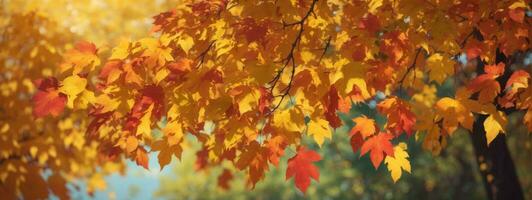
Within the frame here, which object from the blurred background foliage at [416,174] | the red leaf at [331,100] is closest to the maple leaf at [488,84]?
the red leaf at [331,100]

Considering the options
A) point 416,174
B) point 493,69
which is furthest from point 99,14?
point 416,174

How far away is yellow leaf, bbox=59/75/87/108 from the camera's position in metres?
3.44

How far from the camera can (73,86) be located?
137 inches

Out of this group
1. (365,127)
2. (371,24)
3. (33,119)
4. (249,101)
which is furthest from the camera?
(33,119)

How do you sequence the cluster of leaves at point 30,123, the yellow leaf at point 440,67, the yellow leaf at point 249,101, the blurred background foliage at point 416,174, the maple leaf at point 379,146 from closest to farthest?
the yellow leaf at point 249,101, the maple leaf at point 379,146, the yellow leaf at point 440,67, the cluster of leaves at point 30,123, the blurred background foliage at point 416,174

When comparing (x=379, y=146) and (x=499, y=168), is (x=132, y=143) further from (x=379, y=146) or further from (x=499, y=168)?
(x=499, y=168)

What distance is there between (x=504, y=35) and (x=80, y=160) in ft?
22.8

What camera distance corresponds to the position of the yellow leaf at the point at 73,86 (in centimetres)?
344

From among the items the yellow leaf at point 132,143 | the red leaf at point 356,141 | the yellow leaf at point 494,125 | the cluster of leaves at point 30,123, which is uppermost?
the cluster of leaves at point 30,123

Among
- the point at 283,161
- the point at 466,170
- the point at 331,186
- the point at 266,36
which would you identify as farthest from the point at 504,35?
the point at 283,161

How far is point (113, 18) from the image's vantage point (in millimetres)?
11195

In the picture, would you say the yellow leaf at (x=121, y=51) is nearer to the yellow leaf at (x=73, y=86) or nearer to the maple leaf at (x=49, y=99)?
the yellow leaf at (x=73, y=86)

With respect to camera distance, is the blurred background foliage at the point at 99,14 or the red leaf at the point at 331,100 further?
the blurred background foliage at the point at 99,14

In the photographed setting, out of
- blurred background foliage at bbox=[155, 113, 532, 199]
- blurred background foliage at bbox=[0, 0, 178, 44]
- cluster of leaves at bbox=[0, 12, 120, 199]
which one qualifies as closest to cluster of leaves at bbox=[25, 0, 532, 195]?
cluster of leaves at bbox=[0, 12, 120, 199]
